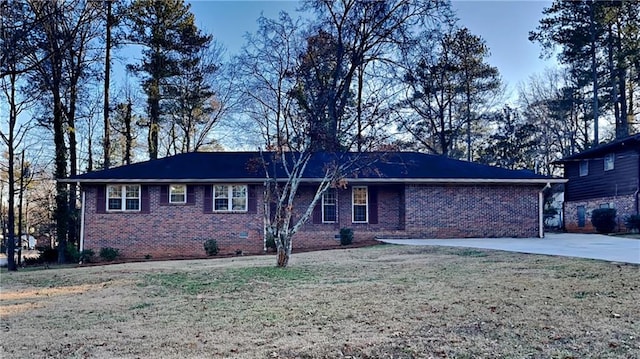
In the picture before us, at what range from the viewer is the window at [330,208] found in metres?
20.3

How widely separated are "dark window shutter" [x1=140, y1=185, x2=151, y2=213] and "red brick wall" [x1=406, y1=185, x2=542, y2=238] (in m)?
9.66

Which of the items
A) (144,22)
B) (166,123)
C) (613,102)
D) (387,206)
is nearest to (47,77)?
(144,22)

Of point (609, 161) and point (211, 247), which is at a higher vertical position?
point (609, 161)

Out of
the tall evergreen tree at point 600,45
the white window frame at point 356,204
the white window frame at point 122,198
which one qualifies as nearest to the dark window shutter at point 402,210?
the white window frame at point 356,204

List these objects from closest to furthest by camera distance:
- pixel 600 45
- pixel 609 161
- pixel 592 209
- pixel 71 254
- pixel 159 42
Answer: pixel 71 254 < pixel 609 161 < pixel 592 209 < pixel 159 42 < pixel 600 45

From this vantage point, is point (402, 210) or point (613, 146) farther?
point (613, 146)

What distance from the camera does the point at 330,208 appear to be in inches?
801

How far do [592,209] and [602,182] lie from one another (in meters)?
1.40

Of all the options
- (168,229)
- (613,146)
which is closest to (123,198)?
(168,229)

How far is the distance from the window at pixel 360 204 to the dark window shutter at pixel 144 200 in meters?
7.70

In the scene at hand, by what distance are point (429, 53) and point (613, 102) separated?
37.9 feet

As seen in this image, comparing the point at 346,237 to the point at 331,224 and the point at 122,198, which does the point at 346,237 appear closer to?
the point at 331,224

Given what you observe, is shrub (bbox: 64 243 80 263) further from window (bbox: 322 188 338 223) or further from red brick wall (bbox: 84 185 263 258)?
window (bbox: 322 188 338 223)

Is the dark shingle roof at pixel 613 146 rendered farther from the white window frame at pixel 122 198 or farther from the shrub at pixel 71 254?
the shrub at pixel 71 254
